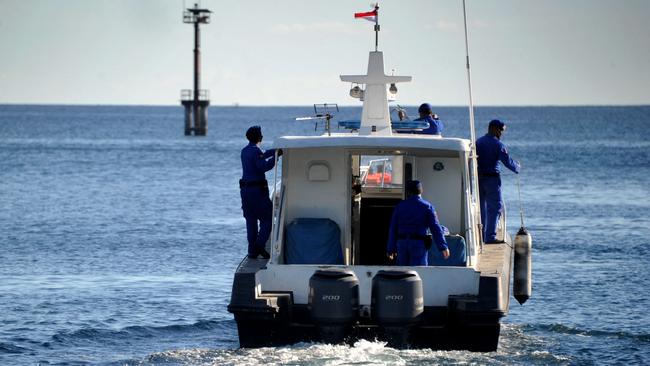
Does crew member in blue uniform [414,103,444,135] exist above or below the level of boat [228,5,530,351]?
above

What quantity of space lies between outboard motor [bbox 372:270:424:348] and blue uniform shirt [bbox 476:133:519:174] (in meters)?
3.91

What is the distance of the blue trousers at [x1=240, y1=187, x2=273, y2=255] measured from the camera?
52.1ft

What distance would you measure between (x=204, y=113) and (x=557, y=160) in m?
43.8

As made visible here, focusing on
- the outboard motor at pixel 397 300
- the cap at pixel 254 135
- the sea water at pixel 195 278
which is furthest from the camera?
the sea water at pixel 195 278

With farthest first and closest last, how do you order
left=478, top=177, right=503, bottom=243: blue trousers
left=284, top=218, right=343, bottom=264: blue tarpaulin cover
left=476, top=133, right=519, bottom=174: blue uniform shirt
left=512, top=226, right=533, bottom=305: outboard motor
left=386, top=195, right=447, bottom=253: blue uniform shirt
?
1. left=478, top=177, right=503, bottom=243: blue trousers
2. left=476, top=133, right=519, bottom=174: blue uniform shirt
3. left=512, top=226, right=533, bottom=305: outboard motor
4. left=284, top=218, right=343, bottom=264: blue tarpaulin cover
5. left=386, top=195, right=447, bottom=253: blue uniform shirt

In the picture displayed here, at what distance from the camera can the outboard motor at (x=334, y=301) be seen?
44.2 feet

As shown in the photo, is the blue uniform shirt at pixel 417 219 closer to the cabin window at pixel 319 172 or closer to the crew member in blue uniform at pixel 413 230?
the crew member in blue uniform at pixel 413 230

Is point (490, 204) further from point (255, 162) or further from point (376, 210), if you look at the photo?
point (255, 162)

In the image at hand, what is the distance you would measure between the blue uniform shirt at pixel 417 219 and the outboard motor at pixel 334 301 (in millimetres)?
1043

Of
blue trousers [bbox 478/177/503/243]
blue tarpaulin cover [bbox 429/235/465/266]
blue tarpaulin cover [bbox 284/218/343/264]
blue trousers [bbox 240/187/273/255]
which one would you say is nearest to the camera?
blue tarpaulin cover [bbox 429/235/465/266]

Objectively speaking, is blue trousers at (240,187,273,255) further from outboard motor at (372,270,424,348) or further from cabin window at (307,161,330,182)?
outboard motor at (372,270,424,348)

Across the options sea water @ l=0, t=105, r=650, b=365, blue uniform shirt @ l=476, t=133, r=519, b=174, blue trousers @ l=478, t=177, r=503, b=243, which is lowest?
sea water @ l=0, t=105, r=650, b=365

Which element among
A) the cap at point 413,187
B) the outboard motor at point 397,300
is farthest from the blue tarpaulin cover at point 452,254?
the outboard motor at point 397,300

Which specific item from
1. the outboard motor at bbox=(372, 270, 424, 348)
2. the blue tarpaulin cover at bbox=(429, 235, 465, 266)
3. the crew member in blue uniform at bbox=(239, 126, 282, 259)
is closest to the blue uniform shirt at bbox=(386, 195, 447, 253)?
the blue tarpaulin cover at bbox=(429, 235, 465, 266)
